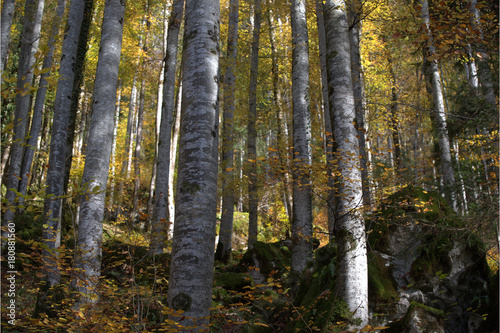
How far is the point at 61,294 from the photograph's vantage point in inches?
190

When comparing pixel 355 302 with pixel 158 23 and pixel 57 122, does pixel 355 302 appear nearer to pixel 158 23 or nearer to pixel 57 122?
pixel 57 122

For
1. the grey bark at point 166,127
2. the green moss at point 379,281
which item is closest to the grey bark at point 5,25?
the grey bark at point 166,127

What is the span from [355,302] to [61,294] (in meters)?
4.22

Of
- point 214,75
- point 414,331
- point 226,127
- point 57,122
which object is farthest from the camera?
point 226,127

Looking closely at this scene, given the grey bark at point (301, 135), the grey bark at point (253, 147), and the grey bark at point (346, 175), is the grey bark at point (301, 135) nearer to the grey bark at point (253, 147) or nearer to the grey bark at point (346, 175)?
the grey bark at point (346, 175)

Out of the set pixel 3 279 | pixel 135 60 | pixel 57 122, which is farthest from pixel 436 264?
pixel 135 60

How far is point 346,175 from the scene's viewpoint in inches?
170

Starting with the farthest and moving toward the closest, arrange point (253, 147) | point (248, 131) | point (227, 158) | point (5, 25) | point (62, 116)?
1. point (248, 131)
2. point (253, 147)
3. point (227, 158)
4. point (5, 25)
5. point (62, 116)

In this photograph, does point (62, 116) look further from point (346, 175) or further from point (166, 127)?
point (346, 175)

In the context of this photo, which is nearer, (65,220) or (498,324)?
(498,324)

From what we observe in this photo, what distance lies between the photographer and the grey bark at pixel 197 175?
8.53ft

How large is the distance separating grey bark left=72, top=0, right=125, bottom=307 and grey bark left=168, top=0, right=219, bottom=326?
1.97 m

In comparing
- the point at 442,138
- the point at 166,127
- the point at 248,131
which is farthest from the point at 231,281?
the point at 442,138

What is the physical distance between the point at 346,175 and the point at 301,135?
10.7 feet
